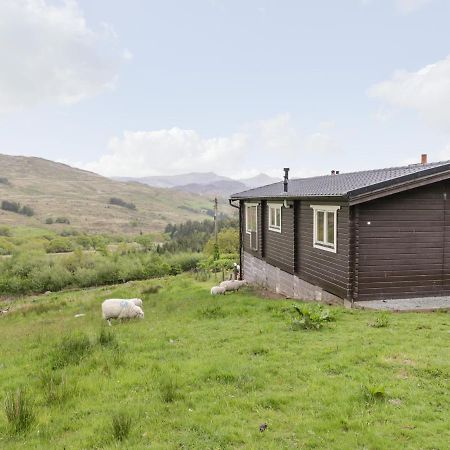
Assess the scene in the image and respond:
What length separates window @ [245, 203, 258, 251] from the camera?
74.4ft

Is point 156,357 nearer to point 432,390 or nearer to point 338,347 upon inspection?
point 338,347

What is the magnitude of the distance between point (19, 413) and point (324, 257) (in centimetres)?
1096

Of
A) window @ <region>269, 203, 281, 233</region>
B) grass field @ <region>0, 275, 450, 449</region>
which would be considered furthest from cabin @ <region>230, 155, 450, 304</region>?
window @ <region>269, 203, 281, 233</region>

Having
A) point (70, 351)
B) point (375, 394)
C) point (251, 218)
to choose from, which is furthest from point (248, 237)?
point (375, 394)

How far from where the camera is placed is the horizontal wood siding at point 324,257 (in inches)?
505

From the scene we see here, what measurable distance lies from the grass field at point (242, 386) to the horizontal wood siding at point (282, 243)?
704cm

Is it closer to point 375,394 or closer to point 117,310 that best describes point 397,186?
point 375,394

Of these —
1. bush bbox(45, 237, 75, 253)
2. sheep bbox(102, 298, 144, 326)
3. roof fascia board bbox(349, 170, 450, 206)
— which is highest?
roof fascia board bbox(349, 170, 450, 206)

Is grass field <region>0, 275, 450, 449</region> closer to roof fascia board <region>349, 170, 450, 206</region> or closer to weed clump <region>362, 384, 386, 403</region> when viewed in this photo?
weed clump <region>362, 384, 386, 403</region>

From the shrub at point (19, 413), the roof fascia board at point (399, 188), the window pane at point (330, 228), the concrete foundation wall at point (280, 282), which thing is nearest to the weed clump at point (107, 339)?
the shrub at point (19, 413)

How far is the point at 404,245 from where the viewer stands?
1298 centimetres

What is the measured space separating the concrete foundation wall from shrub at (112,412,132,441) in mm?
9235

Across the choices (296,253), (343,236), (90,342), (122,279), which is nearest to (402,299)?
(343,236)

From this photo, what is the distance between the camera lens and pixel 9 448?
17.1 ft
